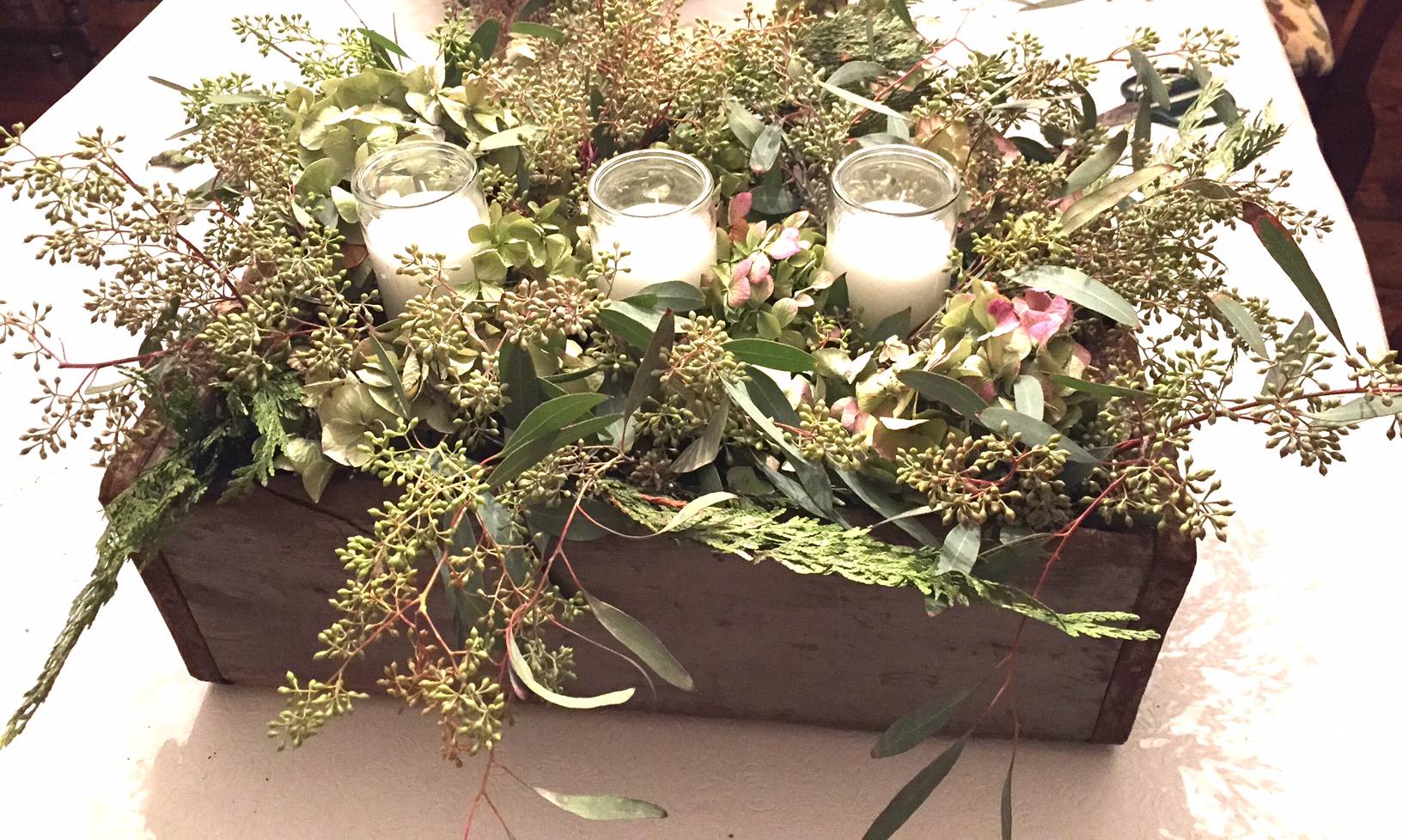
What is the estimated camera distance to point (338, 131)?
30.3 inches

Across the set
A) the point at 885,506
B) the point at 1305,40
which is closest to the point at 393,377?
the point at 885,506

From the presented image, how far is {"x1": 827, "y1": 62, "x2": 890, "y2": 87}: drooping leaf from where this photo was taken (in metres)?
0.82

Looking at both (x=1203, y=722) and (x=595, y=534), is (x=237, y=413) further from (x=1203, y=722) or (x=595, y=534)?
(x=1203, y=722)

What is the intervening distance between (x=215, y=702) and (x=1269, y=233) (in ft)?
2.49

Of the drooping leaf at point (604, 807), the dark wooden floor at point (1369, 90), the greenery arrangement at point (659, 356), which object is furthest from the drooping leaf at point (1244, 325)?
the dark wooden floor at point (1369, 90)

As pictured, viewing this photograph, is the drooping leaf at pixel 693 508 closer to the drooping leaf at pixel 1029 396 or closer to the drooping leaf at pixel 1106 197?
the drooping leaf at pixel 1029 396

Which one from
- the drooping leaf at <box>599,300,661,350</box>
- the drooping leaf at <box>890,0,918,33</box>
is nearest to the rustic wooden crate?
the drooping leaf at <box>599,300,661,350</box>

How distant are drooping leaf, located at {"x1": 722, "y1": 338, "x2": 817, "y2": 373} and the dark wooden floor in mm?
1713

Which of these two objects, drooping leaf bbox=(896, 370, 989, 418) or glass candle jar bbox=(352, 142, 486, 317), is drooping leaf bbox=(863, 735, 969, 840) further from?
glass candle jar bbox=(352, 142, 486, 317)

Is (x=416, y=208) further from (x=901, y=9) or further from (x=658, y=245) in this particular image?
(x=901, y=9)

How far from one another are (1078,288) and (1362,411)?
17 centimetres

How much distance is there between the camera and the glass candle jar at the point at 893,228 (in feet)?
2.25

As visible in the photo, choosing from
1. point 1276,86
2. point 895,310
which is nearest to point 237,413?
point 895,310

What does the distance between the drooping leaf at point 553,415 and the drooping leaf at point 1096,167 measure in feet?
1.32
